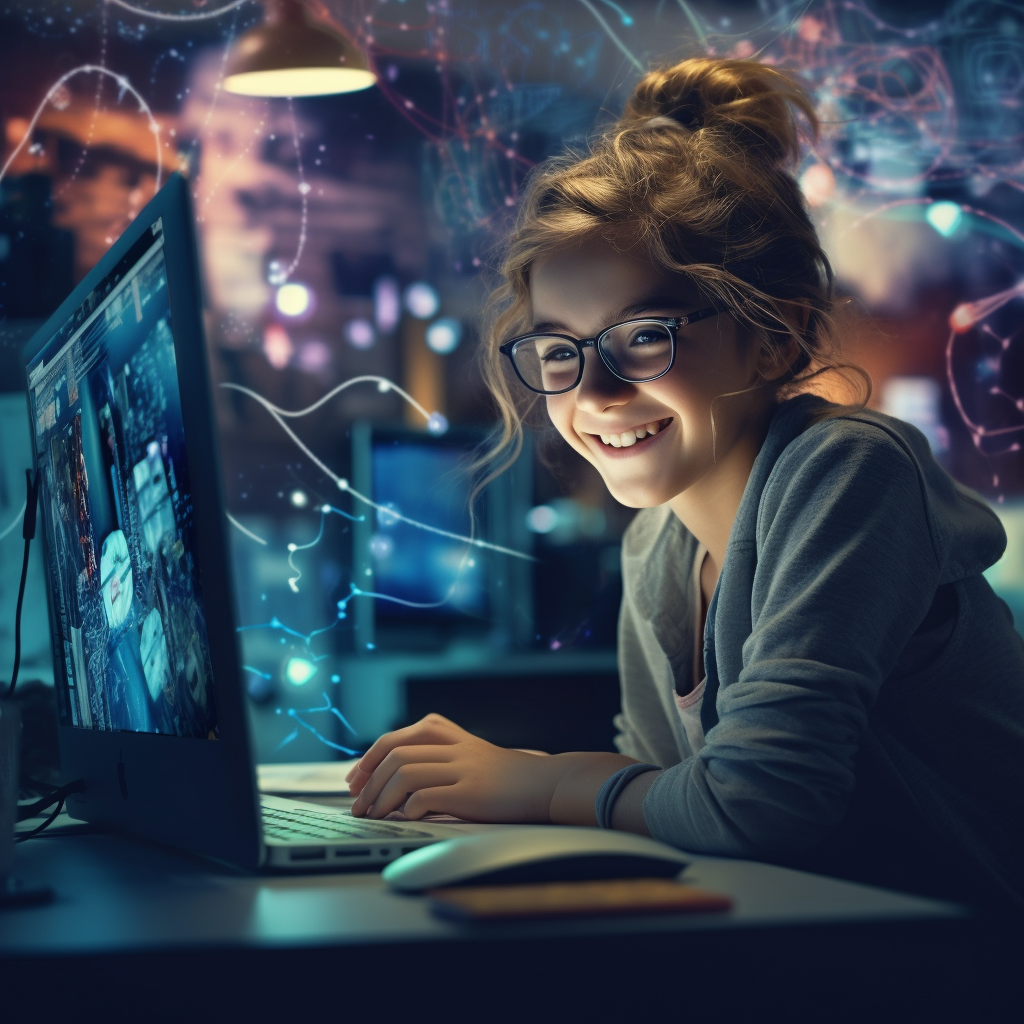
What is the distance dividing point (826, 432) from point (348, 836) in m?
0.54

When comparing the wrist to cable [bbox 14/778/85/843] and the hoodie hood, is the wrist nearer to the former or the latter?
the hoodie hood

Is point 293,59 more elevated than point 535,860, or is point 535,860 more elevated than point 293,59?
point 293,59

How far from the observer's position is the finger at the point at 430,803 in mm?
875

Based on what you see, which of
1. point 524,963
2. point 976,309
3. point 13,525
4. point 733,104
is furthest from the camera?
point 976,309

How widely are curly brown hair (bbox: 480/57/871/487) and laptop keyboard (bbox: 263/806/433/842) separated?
596 millimetres

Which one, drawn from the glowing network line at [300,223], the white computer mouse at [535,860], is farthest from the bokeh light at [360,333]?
the white computer mouse at [535,860]

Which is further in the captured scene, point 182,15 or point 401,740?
point 182,15

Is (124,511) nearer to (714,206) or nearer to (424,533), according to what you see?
(714,206)

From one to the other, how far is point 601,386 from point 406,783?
17.8 inches

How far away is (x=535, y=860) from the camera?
53 cm

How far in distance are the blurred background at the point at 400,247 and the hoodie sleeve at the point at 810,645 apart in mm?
694

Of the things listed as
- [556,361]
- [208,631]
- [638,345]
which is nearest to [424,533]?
[556,361]

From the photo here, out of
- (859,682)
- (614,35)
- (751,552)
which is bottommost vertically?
(859,682)

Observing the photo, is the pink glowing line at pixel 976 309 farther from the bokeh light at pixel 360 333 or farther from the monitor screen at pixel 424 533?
the bokeh light at pixel 360 333
